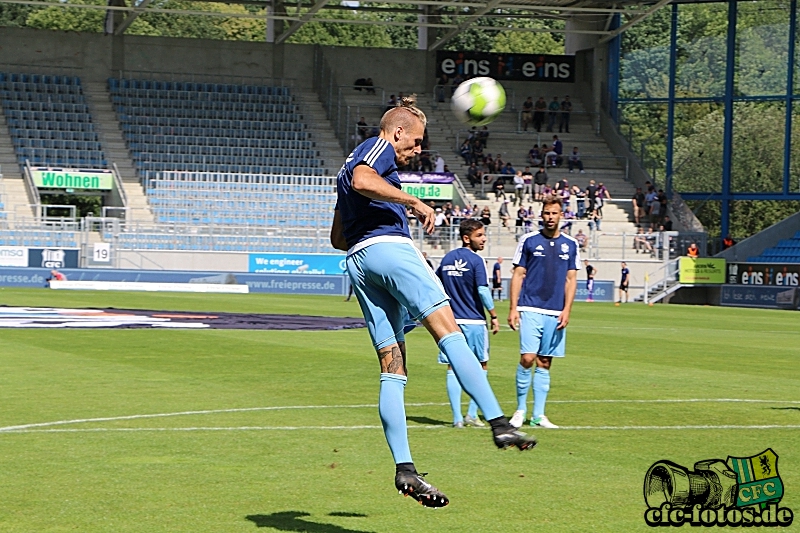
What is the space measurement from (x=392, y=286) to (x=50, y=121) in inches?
1969

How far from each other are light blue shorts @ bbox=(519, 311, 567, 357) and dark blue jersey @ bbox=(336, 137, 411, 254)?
4.02m

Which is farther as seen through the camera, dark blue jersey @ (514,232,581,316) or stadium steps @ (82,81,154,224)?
stadium steps @ (82,81,154,224)

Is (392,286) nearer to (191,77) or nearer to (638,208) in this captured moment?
(638,208)

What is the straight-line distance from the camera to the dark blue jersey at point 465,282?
11.1m

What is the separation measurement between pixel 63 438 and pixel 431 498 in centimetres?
446

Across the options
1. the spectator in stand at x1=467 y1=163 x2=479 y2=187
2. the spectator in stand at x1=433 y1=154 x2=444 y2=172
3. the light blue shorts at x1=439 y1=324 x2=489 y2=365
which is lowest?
the light blue shorts at x1=439 y1=324 x2=489 y2=365

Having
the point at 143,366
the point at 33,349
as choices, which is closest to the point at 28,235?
the point at 33,349

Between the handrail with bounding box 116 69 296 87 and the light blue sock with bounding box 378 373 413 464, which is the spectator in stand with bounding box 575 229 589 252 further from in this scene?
the light blue sock with bounding box 378 373 413 464

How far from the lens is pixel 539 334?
10.7m

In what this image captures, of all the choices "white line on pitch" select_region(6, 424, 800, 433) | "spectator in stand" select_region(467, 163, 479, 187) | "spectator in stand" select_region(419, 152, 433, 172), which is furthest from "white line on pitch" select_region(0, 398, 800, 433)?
"spectator in stand" select_region(467, 163, 479, 187)

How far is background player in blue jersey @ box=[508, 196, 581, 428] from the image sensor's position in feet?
35.0

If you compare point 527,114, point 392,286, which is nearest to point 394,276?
point 392,286

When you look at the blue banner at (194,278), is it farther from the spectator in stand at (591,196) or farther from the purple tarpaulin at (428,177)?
the spectator in stand at (591,196)

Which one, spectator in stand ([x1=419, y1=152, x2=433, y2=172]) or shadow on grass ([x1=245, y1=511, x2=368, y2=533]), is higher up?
spectator in stand ([x1=419, y1=152, x2=433, y2=172])
